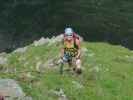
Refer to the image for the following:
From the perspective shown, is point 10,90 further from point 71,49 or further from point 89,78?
point 71,49

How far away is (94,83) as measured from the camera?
22172mm

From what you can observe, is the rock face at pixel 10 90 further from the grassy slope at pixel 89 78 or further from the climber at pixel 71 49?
the climber at pixel 71 49

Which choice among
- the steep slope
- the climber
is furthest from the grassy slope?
the climber

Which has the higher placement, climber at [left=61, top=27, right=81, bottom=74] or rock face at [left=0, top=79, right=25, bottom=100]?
climber at [left=61, top=27, right=81, bottom=74]

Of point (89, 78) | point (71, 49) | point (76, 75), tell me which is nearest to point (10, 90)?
point (76, 75)

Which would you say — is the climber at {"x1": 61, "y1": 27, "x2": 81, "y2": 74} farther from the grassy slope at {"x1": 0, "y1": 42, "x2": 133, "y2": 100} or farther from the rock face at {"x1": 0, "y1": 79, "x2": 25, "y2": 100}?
the rock face at {"x1": 0, "y1": 79, "x2": 25, "y2": 100}

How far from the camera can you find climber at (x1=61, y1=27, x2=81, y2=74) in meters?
23.1

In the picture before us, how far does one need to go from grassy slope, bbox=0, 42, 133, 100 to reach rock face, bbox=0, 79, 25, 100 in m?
0.42

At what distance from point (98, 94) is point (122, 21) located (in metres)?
39.0

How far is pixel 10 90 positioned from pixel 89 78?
19.0 feet

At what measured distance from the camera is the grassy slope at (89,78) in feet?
64.2

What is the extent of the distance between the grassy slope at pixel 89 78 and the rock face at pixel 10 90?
1.39 ft

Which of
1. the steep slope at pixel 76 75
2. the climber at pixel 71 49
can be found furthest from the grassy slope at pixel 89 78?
the climber at pixel 71 49

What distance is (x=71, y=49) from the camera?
23.4m
